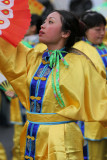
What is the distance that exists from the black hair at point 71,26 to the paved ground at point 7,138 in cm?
295

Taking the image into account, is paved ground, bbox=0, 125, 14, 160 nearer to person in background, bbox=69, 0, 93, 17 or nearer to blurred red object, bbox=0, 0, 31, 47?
blurred red object, bbox=0, 0, 31, 47

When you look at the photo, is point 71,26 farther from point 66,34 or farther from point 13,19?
point 13,19

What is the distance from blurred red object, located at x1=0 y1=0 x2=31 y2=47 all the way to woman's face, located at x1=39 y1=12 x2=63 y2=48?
0.50ft

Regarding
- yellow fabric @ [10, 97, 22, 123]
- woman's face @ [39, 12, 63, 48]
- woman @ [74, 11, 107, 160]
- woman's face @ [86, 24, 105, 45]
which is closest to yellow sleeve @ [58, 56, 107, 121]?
woman's face @ [39, 12, 63, 48]

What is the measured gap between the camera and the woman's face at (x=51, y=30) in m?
2.69

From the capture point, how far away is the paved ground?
224 inches

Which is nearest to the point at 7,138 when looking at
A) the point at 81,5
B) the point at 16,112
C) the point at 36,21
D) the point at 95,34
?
the point at 16,112

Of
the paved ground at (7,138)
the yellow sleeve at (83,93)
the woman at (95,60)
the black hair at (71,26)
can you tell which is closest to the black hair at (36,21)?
the woman at (95,60)

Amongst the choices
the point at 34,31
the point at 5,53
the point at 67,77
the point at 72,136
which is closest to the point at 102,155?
the point at 72,136

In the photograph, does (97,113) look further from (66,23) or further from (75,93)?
(66,23)

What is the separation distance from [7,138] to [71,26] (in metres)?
4.33

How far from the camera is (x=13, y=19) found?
270 cm

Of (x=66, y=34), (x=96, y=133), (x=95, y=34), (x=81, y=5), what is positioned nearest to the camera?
(x=66, y=34)

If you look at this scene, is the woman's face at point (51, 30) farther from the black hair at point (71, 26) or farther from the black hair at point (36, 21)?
the black hair at point (36, 21)
